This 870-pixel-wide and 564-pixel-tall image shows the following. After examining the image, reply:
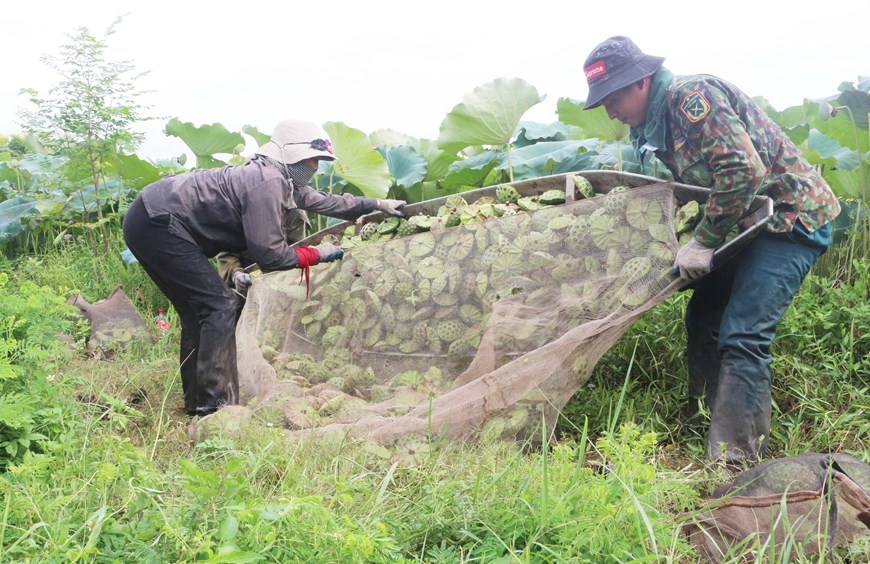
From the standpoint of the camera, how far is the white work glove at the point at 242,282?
444 centimetres

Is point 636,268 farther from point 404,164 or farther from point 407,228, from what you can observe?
point 404,164

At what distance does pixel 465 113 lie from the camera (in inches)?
204

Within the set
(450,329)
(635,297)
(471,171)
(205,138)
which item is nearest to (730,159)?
(635,297)

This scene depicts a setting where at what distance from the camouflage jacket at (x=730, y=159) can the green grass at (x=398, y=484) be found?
0.90 m

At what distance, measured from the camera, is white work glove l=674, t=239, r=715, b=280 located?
10.8 ft

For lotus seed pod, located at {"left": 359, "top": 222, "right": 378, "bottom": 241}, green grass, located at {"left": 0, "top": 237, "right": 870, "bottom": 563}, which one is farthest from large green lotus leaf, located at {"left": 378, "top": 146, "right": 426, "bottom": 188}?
green grass, located at {"left": 0, "top": 237, "right": 870, "bottom": 563}

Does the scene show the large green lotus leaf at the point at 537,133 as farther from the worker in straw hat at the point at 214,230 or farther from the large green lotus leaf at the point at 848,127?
the worker in straw hat at the point at 214,230

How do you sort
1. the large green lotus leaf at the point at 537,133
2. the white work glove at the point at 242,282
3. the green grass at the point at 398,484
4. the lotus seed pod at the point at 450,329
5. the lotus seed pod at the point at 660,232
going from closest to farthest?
the green grass at the point at 398,484 → the lotus seed pod at the point at 660,232 → the lotus seed pod at the point at 450,329 → the white work glove at the point at 242,282 → the large green lotus leaf at the point at 537,133

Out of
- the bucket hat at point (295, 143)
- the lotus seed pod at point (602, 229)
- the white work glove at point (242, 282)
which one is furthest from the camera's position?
the white work glove at point (242, 282)

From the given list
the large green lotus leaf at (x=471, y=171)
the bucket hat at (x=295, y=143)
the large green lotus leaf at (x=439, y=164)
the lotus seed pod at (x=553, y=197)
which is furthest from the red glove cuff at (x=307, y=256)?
the large green lotus leaf at (x=471, y=171)

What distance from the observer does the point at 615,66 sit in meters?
3.57

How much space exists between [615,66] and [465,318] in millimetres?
1340

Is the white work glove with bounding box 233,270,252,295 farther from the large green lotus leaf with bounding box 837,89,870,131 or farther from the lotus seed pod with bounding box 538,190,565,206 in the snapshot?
the large green lotus leaf with bounding box 837,89,870,131

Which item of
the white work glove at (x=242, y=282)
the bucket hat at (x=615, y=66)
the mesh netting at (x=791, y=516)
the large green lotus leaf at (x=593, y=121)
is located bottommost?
the mesh netting at (x=791, y=516)
